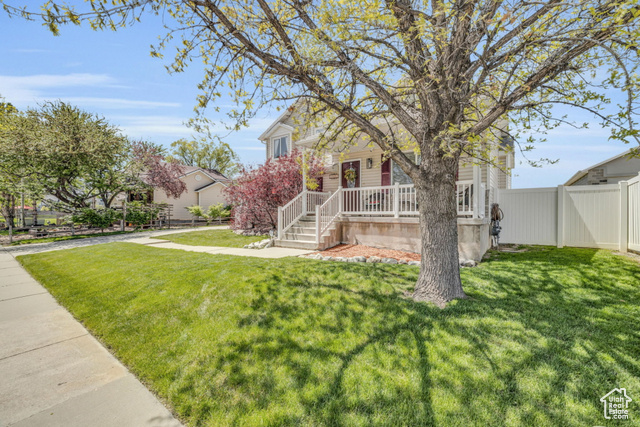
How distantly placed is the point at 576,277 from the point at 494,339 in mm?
3323

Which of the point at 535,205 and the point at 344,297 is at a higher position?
the point at 535,205

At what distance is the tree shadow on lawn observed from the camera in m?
2.16

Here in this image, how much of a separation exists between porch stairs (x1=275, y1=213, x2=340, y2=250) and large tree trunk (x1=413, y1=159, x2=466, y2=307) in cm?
481

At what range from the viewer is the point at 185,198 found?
25.8 m

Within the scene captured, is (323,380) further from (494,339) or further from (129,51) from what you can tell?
(129,51)

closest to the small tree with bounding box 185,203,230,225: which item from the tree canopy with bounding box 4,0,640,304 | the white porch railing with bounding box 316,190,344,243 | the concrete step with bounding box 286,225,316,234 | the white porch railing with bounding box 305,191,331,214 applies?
the white porch railing with bounding box 305,191,331,214

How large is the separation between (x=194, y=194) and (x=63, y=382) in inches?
1012


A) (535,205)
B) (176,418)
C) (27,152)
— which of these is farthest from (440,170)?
(27,152)

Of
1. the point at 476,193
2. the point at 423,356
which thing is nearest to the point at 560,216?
the point at 476,193

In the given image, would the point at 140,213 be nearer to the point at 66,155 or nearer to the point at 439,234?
the point at 66,155

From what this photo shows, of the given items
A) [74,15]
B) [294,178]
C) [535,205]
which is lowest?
[535,205]

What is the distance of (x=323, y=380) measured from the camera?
2.52 meters

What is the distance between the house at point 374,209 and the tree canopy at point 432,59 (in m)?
1.86

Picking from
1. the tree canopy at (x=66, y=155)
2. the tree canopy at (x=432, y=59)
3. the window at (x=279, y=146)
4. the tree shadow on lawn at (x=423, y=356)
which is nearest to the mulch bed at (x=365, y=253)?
the tree shadow on lawn at (x=423, y=356)
